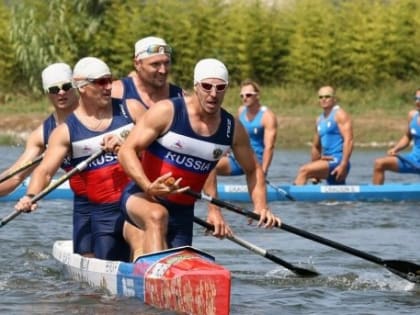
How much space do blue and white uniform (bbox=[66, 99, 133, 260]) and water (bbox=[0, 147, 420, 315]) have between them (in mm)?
364

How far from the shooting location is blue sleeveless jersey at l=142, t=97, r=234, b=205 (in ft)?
30.7

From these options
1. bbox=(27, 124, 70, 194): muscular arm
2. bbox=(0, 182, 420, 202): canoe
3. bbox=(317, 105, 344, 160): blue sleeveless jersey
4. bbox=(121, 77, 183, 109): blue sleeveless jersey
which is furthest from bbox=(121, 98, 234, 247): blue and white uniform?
bbox=(317, 105, 344, 160): blue sleeveless jersey

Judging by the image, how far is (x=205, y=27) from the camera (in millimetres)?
42250

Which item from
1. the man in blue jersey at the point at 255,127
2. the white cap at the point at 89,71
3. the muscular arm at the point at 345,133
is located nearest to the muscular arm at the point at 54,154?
the white cap at the point at 89,71

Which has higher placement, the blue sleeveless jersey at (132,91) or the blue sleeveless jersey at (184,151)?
the blue sleeveless jersey at (132,91)

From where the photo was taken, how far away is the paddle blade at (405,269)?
10.7 meters

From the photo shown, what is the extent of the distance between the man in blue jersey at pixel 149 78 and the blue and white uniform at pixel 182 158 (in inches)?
39.4

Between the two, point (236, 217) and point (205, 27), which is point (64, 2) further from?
point (236, 217)

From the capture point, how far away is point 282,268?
464 inches

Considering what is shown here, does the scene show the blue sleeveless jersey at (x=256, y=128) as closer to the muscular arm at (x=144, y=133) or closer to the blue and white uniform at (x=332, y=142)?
the blue and white uniform at (x=332, y=142)

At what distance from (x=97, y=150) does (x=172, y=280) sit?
1569 millimetres

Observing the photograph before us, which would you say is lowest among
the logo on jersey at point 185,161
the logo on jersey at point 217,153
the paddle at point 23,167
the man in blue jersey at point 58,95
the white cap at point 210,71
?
the paddle at point 23,167

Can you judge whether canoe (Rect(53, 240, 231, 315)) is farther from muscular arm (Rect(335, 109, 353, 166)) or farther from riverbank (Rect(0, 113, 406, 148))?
riverbank (Rect(0, 113, 406, 148))

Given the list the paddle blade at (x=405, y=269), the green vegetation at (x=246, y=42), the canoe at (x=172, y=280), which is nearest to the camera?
the canoe at (x=172, y=280)
